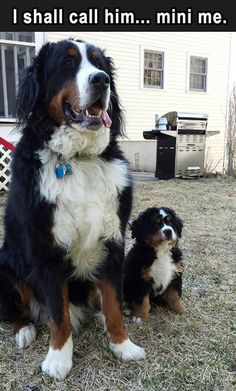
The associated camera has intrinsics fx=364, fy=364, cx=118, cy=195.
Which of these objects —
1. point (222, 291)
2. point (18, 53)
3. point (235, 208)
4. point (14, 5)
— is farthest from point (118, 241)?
point (18, 53)

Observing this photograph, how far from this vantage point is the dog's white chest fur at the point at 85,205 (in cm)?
200

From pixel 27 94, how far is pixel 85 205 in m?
0.73

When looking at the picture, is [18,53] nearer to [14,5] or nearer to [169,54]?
[14,5]

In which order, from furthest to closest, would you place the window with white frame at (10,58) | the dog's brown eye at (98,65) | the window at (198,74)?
the window at (198,74) < the window with white frame at (10,58) < the dog's brown eye at (98,65)

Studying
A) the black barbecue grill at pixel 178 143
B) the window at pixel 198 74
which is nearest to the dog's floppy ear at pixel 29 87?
the black barbecue grill at pixel 178 143

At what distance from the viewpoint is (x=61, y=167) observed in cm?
208

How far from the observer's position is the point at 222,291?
303 centimetres

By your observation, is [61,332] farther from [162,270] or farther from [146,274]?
[162,270]

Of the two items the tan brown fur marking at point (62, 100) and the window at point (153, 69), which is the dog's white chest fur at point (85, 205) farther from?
the window at point (153, 69)

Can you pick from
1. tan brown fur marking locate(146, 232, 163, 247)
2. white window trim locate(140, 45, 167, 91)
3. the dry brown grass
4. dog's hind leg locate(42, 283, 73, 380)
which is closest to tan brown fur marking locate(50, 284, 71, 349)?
dog's hind leg locate(42, 283, 73, 380)

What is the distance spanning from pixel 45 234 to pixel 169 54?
36.2 feet

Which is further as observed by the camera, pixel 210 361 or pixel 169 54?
pixel 169 54

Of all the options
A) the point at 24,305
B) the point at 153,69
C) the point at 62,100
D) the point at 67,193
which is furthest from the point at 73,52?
the point at 153,69

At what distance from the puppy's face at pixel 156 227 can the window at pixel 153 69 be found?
9.35 meters
